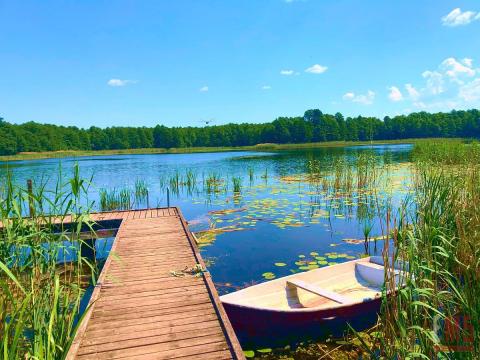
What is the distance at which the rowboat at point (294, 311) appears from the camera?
4191mm

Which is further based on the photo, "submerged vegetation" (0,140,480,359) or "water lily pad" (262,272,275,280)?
"water lily pad" (262,272,275,280)

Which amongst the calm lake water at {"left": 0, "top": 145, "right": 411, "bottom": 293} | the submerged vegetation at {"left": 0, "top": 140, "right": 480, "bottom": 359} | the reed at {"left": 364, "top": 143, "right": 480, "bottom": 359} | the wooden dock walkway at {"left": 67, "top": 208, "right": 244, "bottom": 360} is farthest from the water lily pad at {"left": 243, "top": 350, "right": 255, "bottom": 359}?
the calm lake water at {"left": 0, "top": 145, "right": 411, "bottom": 293}

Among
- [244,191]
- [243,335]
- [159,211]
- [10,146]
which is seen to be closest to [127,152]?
[10,146]

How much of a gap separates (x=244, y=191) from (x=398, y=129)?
81753 mm

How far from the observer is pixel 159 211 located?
10609 mm

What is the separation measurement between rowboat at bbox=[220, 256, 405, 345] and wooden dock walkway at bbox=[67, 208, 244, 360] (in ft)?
1.67

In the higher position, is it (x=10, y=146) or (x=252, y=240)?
(x=10, y=146)

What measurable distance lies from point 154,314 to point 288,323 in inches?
68.1

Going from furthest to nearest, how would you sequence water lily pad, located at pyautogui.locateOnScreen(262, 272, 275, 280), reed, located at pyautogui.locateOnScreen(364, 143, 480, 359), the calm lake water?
1. the calm lake water
2. water lily pad, located at pyautogui.locateOnScreen(262, 272, 275, 280)
3. reed, located at pyautogui.locateOnScreen(364, 143, 480, 359)

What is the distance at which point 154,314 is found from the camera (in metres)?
3.93

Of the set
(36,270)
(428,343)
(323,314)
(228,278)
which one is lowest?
(228,278)

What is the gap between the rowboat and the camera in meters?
4.19

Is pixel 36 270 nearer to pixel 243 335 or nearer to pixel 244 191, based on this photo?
pixel 243 335

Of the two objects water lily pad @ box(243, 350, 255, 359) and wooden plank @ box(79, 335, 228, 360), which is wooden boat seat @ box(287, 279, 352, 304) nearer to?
water lily pad @ box(243, 350, 255, 359)
